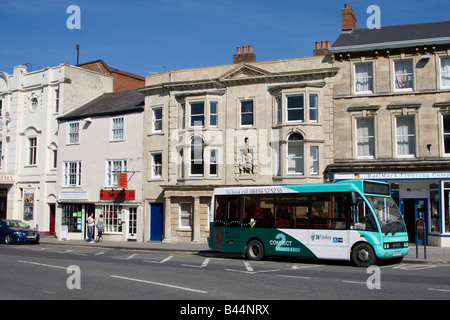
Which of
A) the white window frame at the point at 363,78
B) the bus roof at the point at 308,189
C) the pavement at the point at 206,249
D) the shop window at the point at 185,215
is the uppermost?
the white window frame at the point at 363,78

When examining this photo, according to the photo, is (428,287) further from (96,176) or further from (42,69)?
(42,69)

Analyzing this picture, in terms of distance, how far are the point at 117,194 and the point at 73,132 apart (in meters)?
6.49

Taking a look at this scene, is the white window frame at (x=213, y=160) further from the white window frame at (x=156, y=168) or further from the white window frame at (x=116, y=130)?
the white window frame at (x=116, y=130)

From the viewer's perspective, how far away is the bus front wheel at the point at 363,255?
15.9m

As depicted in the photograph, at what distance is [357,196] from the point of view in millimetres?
16312

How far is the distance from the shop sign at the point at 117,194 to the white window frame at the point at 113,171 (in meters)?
0.48

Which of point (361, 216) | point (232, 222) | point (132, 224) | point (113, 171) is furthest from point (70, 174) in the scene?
point (361, 216)

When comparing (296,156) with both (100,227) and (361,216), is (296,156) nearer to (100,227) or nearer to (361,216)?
(361,216)

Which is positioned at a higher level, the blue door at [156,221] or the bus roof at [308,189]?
the bus roof at [308,189]

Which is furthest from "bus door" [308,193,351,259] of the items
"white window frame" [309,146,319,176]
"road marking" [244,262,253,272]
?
"white window frame" [309,146,319,176]

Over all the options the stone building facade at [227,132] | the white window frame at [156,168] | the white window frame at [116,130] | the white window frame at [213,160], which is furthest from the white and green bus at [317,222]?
the white window frame at [116,130]

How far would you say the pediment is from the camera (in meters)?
27.7

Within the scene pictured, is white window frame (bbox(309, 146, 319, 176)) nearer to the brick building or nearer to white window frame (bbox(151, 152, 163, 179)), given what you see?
white window frame (bbox(151, 152, 163, 179))

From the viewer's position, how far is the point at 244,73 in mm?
28297
